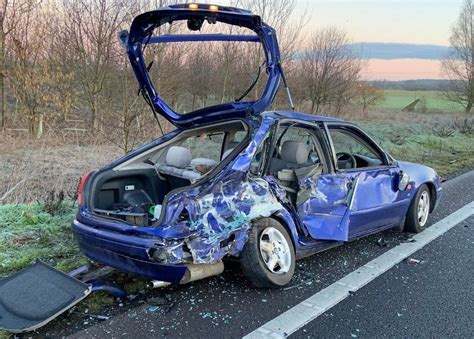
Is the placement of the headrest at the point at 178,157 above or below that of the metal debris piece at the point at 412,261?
above

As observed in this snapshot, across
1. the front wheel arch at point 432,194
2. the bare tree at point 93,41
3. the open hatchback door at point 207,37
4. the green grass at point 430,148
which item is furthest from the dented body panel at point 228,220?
the bare tree at point 93,41

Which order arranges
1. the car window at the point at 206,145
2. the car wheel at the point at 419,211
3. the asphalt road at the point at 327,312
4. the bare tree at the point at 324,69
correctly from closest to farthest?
the asphalt road at the point at 327,312
the car window at the point at 206,145
the car wheel at the point at 419,211
the bare tree at the point at 324,69

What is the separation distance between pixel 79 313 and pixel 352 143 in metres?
3.99

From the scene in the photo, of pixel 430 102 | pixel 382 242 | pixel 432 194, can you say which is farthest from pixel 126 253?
pixel 430 102

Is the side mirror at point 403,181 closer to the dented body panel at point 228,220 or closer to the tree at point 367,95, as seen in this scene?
the dented body panel at point 228,220

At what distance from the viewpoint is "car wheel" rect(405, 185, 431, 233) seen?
5863 millimetres

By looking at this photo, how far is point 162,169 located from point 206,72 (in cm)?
1256

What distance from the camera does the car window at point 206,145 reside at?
16.7 feet

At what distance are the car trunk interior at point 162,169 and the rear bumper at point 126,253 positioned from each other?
563 millimetres

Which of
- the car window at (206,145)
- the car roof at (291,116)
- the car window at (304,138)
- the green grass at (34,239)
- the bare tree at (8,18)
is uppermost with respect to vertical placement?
the bare tree at (8,18)

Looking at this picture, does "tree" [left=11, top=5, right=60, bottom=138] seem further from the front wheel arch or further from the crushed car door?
the front wheel arch

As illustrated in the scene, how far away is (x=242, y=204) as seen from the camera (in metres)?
3.85

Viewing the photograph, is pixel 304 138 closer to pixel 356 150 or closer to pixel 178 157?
pixel 178 157

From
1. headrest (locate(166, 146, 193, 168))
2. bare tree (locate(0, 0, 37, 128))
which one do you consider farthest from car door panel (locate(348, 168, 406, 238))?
bare tree (locate(0, 0, 37, 128))
